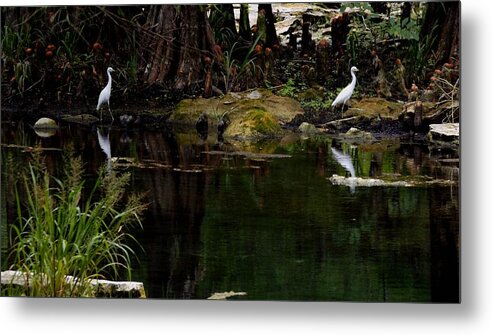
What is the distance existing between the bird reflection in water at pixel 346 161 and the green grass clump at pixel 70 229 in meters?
0.86

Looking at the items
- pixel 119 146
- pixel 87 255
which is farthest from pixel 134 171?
pixel 87 255

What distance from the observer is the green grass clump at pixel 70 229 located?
4.32 m

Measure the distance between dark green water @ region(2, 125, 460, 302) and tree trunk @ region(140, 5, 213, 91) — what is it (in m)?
0.27

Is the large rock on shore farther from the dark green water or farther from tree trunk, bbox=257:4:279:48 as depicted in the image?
tree trunk, bbox=257:4:279:48

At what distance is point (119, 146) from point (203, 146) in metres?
0.37

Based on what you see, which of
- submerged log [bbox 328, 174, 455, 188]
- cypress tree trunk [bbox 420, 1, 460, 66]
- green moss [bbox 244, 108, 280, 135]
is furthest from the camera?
green moss [bbox 244, 108, 280, 135]

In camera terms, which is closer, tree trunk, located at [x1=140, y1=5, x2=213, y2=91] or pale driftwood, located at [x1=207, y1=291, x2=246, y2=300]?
pale driftwood, located at [x1=207, y1=291, x2=246, y2=300]

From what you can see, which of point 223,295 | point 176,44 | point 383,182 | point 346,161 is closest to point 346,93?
point 346,161

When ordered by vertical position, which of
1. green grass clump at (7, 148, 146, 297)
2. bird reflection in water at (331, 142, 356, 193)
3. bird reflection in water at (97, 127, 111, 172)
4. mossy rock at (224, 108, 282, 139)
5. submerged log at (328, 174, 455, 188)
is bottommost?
green grass clump at (7, 148, 146, 297)

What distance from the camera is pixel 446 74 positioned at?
4219 mm

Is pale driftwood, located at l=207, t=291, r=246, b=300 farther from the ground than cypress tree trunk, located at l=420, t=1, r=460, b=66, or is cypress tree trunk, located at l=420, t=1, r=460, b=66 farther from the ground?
cypress tree trunk, located at l=420, t=1, r=460, b=66

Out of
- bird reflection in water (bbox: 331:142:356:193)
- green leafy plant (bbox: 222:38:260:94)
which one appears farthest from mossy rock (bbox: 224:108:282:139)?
bird reflection in water (bbox: 331:142:356:193)

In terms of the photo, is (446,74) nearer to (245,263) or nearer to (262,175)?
(262,175)

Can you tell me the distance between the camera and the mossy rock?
14.4ft
